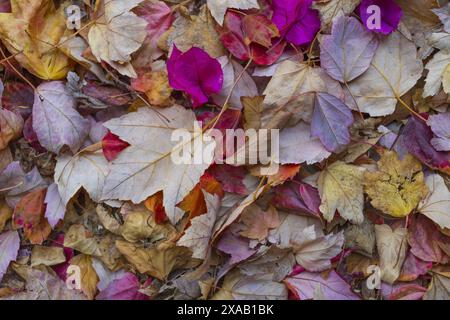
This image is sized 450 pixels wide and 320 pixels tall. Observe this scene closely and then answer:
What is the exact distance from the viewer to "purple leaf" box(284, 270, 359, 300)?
0.85 meters

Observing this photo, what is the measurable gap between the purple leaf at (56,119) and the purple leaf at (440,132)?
1.75 ft

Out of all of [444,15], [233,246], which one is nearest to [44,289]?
[233,246]

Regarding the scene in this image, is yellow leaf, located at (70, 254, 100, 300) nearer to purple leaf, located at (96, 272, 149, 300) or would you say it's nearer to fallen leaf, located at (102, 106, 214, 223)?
purple leaf, located at (96, 272, 149, 300)

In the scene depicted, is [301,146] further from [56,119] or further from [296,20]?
[56,119]

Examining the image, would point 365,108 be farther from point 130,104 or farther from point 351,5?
point 130,104

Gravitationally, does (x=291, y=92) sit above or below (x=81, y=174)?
above

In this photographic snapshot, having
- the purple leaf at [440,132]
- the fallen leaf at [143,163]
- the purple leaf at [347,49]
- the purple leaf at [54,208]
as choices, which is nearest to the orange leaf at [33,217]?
the purple leaf at [54,208]

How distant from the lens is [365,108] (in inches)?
33.4

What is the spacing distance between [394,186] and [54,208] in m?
0.53

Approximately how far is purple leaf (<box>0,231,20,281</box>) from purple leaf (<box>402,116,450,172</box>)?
0.64 metres

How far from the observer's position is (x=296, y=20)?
2.70ft
